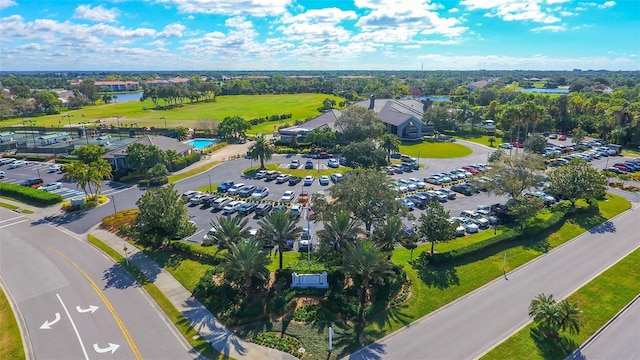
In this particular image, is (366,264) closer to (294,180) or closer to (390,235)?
(390,235)

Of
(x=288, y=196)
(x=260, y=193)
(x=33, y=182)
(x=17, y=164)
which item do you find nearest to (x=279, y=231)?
(x=288, y=196)

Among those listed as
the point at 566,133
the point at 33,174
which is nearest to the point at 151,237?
the point at 33,174

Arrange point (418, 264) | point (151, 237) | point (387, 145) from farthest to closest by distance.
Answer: point (387, 145) < point (151, 237) < point (418, 264)

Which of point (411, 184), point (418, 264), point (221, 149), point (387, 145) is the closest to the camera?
point (418, 264)

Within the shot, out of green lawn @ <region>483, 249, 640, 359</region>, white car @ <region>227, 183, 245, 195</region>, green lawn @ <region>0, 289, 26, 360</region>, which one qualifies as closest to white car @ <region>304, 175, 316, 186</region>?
white car @ <region>227, 183, 245, 195</region>

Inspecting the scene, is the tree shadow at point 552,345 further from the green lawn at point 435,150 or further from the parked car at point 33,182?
the parked car at point 33,182

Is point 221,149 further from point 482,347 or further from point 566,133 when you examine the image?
point 566,133

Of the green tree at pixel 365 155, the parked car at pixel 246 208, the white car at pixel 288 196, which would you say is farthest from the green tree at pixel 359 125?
the parked car at pixel 246 208
